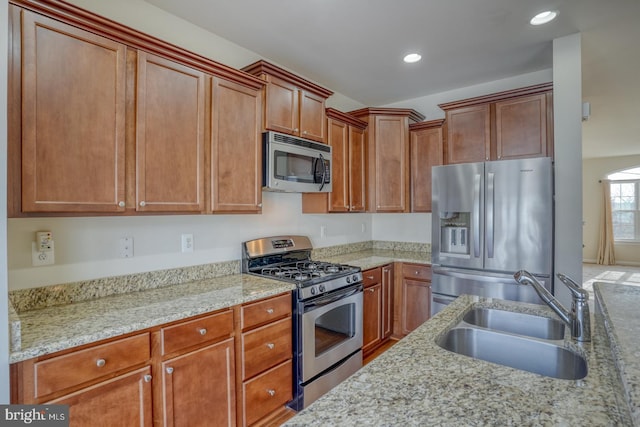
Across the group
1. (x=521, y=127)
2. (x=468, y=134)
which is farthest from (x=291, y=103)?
(x=521, y=127)

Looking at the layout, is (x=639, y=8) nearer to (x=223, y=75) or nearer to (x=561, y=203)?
(x=561, y=203)

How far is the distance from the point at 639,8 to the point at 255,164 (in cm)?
271

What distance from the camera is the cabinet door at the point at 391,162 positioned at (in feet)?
11.5

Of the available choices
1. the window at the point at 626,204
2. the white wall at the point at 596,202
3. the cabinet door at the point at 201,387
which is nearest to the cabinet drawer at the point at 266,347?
the cabinet door at the point at 201,387

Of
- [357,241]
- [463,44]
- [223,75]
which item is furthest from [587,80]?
[223,75]

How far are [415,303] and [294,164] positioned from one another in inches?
73.6

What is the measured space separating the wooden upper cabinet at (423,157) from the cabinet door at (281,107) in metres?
1.51

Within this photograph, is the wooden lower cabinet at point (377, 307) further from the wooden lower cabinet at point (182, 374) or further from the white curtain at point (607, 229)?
the white curtain at point (607, 229)

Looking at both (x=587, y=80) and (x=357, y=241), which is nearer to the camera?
(x=587, y=80)

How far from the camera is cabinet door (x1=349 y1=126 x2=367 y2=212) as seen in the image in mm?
3352

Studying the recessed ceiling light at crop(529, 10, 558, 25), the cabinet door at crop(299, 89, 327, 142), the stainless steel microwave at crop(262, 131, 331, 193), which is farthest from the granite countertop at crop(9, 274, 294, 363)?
the recessed ceiling light at crop(529, 10, 558, 25)

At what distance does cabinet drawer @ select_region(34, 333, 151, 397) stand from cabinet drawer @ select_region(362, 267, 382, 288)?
6.13 feet

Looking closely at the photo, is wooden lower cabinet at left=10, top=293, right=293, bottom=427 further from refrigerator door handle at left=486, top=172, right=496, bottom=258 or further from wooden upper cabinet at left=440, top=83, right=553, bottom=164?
wooden upper cabinet at left=440, top=83, right=553, bottom=164

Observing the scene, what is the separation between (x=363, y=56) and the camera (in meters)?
2.81
